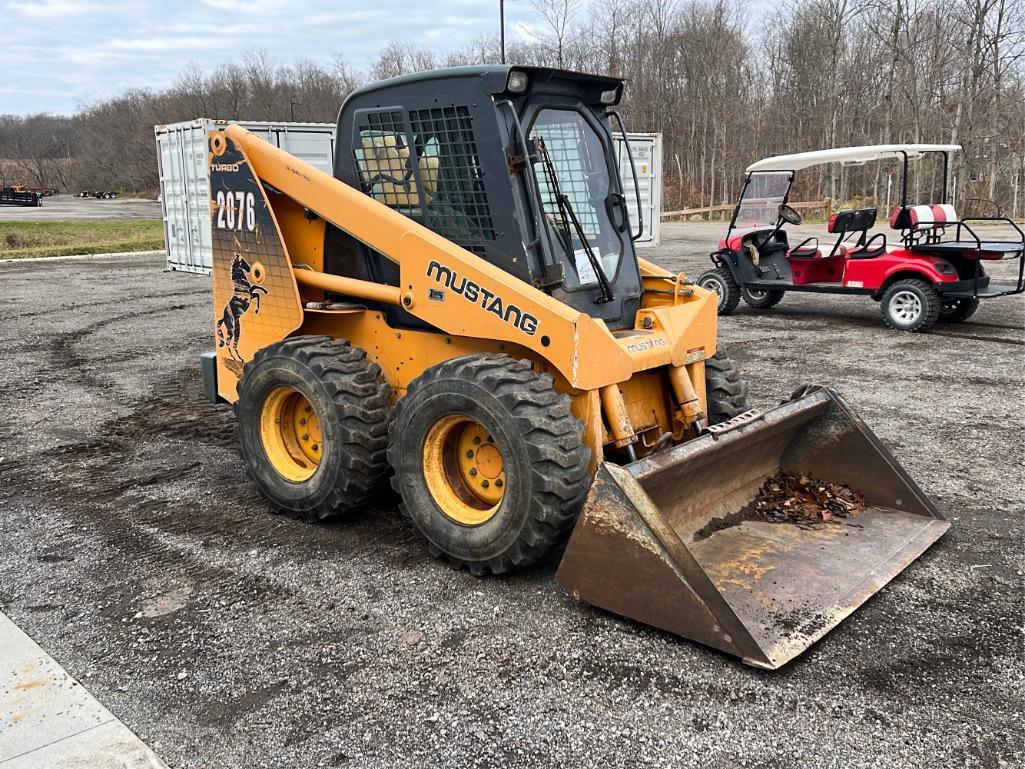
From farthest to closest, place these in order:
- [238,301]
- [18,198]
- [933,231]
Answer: [18,198] → [933,231] → [238,301]

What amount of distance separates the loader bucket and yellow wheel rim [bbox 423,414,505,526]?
62cm

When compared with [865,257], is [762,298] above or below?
below

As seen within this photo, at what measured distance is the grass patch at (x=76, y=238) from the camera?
22.5m

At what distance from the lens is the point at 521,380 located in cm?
373

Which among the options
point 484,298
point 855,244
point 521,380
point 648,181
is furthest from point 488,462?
point 648,181

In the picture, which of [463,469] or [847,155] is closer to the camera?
[463,469]

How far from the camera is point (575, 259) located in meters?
4.41

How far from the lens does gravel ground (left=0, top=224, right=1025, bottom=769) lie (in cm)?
286

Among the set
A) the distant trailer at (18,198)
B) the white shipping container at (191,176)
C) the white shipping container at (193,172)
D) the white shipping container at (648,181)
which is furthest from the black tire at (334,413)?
the distant trailer at (18,198)

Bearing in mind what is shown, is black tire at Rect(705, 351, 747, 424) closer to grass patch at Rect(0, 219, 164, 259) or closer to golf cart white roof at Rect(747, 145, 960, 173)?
golf cart white roof at Rect(747, 145, 960, 173)

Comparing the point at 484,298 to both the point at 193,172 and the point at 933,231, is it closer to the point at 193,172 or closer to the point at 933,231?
the point at 933,231

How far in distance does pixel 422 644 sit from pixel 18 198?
56.8m

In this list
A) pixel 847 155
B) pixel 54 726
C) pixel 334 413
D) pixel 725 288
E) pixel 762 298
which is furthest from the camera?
pixel 762 298

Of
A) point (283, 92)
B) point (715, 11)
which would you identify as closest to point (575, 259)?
point (715, 11)
